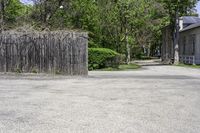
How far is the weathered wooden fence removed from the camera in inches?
940

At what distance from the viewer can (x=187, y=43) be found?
5272cm

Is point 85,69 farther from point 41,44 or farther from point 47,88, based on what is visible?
point 47,88

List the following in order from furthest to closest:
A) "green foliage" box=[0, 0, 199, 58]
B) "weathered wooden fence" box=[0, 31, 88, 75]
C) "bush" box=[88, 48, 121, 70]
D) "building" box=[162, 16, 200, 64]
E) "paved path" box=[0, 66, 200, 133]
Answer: "building" box=[162, 16, 200, 64] → "green foliage" box=[0, 0, 199, 58] → "bush" box=[88, 48, 121, 70] → "weathered wooden fence" box=[0, 31, 88, 75] → "paved path" box=[0, 66, 200, 133]

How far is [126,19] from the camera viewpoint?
43.3 metres

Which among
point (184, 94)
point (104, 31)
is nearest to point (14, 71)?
point (184, 94)

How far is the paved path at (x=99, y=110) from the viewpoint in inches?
341

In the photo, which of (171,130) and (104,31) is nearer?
(171,130)

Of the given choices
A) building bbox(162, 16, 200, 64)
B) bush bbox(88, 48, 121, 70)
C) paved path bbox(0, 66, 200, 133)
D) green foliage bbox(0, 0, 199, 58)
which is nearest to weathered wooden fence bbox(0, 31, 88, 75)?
paved path bbox(0, 66, 200, 133)

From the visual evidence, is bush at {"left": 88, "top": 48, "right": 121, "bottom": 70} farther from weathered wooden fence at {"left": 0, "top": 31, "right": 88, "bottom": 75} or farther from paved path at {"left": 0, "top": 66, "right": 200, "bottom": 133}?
paved path at {"left": 0, "top": 66, "right": 200, "bottom": 133}

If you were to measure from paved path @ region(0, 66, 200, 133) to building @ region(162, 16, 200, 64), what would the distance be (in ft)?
102

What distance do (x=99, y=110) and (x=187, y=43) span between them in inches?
1707

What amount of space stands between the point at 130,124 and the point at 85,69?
15000mm

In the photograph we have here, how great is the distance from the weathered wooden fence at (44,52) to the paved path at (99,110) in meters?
7.37

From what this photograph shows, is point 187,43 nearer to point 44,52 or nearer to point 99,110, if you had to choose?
point 44,52
